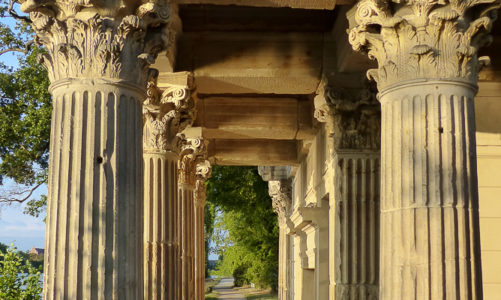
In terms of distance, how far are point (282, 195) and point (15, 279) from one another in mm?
11838

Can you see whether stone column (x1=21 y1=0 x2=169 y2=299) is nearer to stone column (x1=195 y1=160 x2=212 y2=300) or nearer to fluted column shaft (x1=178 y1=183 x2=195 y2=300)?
fluted column shaft (x1=178 y1=183 x2=195 y2=300)

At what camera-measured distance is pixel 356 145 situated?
44.1 feet

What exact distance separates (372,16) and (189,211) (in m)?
10.9

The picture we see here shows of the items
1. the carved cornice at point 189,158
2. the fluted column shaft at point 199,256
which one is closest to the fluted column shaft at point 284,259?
the fluted column shaft at point 199,256

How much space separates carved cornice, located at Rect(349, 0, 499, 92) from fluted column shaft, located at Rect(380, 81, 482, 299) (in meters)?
0.15

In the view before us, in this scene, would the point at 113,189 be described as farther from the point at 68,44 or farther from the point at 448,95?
the point at 448,95

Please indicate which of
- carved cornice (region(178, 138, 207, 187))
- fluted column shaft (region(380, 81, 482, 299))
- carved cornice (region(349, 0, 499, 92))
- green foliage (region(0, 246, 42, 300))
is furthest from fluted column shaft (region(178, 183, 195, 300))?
carved cornice (region(349, 0, 499, 92))

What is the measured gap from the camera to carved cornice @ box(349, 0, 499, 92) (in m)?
8.05

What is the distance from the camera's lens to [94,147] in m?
8.09

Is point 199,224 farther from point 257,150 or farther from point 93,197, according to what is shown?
point 93,197

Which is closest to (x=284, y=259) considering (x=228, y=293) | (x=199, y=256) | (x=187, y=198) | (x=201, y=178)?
(x=199, y=256)

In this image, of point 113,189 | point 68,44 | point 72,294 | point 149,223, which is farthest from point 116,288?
point 149,223

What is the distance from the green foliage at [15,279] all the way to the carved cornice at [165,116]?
28.6ft

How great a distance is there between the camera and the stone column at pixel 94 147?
26.0 ft
